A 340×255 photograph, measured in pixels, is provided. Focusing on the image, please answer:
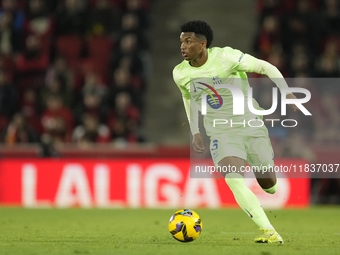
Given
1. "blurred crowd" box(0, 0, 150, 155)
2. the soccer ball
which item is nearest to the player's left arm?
the soccer ball

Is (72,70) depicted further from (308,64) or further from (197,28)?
(197,28)

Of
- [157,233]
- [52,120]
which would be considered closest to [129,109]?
[52,120]

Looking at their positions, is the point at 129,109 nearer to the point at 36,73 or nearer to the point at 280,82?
the point at 36,73

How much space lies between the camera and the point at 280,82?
20.9ft

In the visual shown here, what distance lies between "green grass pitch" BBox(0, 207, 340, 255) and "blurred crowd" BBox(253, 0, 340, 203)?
1.21 metres

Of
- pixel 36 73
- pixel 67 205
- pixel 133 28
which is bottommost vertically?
pixel 67 205

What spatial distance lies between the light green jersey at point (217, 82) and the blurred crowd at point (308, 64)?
556cm

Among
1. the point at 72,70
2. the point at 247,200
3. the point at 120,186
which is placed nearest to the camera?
the point at 247,200

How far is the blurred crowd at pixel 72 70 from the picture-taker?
13.1 metres

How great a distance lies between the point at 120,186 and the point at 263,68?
627 cm

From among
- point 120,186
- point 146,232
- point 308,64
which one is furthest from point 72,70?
point 146,232

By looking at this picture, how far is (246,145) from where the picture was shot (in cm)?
660

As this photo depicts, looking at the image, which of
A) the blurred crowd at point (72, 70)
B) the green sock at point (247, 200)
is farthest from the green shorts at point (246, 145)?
the blurred crowd at point (72, 70)

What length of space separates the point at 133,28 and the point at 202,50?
28.1 feet
